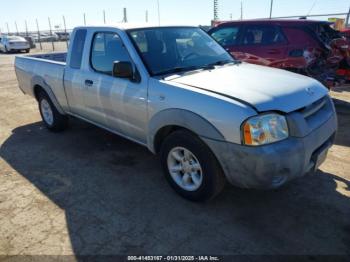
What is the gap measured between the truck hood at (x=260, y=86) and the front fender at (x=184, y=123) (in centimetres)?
30

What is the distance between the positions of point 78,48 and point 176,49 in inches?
60.5

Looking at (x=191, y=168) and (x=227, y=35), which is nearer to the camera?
(x=191, y=168)

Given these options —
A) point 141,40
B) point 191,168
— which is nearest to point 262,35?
point 141,40

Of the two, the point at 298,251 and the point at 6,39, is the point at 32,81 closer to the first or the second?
the point at 298,251

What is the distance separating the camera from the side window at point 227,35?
7.57 metres

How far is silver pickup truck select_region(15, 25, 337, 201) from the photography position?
2.83 meters

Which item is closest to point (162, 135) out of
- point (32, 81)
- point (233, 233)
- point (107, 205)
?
point (107, 205)

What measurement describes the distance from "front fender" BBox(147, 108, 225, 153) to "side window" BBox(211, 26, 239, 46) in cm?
471

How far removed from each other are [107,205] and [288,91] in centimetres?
217

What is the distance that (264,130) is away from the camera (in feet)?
9.18

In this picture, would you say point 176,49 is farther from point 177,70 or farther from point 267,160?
point 267,160

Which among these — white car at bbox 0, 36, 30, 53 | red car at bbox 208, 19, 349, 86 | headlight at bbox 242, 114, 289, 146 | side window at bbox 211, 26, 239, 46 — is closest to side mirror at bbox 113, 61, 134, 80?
headlight at bbox 242, 114, 289, 146

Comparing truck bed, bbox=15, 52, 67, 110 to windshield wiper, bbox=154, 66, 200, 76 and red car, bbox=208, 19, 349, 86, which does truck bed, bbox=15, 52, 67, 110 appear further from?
red car, bbox=208, 19, 349, 86

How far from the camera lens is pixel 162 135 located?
3631 millimetres
